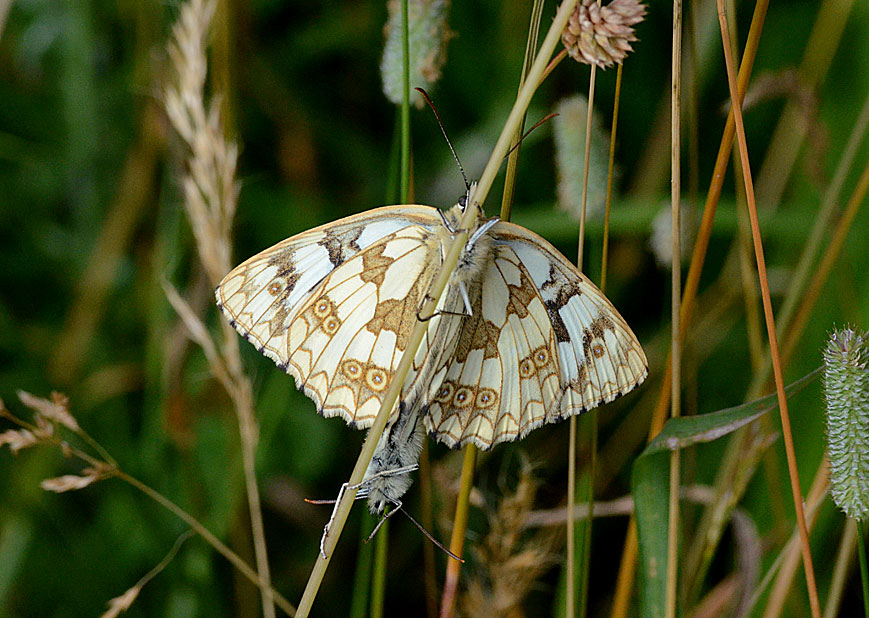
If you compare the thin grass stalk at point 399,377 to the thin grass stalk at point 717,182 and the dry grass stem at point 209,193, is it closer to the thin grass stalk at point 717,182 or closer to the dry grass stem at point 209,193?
the thin grass stalk at point 717,182

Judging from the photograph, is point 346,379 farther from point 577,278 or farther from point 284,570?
point 284,570

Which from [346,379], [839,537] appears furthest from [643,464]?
[839,537]

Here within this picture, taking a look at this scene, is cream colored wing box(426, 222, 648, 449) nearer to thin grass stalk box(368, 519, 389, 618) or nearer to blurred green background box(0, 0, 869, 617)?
thin grass stalk box(368, 519, 389, 618)

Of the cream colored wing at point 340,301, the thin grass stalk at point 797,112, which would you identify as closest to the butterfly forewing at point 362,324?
the cream colored wing at point 340,301

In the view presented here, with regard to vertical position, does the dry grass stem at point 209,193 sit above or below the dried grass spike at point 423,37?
below

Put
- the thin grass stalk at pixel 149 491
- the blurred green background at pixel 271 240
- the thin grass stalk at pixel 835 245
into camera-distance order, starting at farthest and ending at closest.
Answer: the blurred green background at pixel 271 240 → the thin grass stalk at pixel 835 245 → the thin grass stalk at pixel 149 491

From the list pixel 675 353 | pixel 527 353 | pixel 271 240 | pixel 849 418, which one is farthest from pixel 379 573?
pixel 271 240

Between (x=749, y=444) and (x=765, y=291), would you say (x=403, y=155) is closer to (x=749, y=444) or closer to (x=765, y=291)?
(x=765, y=291)
